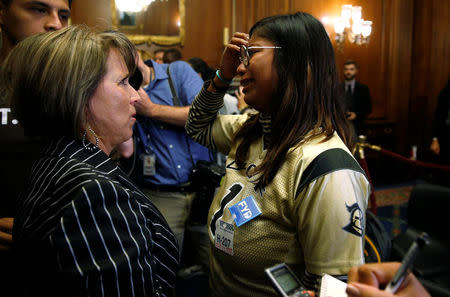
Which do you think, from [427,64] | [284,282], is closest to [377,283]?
[284,282]

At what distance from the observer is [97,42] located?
3.66 feet

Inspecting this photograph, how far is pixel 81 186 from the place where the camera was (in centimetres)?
91

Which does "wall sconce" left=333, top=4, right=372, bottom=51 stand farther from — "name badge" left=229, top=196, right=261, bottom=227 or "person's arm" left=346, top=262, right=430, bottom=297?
"person's arm" left=346, top=262, right=430, bottom=297

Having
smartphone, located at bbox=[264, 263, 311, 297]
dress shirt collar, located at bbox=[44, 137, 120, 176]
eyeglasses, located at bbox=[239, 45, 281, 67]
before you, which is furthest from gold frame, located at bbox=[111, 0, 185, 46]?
smartphone, located at bbox=[264, 263, 311, 297]

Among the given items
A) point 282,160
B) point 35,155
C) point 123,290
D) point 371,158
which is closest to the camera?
point 123,290

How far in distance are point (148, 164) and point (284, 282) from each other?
1632 millimetres

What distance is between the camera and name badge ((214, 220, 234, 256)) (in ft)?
4.16

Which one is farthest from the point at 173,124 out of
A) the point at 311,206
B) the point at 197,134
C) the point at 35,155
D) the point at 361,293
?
the point at 361,293

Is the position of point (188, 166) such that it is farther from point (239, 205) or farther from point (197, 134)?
point (239, 205)

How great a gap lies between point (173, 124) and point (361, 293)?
1708 mm

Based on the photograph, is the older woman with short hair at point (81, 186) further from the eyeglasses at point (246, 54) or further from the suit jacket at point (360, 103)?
the suit jacket at point (360, 103)

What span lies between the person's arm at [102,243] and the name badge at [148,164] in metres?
1.24

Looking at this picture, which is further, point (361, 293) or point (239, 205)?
point (239, 205)

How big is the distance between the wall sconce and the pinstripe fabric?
20.7ft
